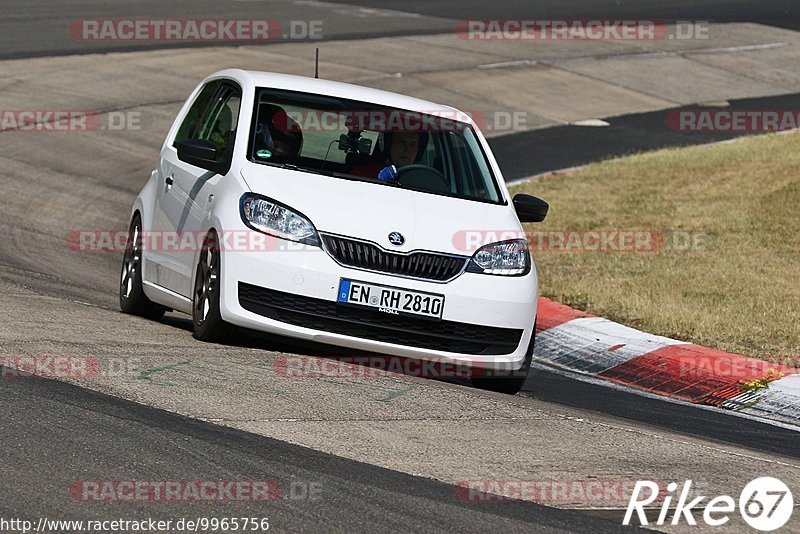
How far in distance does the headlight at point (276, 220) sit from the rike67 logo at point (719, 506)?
2584 millimetres

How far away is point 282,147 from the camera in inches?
347

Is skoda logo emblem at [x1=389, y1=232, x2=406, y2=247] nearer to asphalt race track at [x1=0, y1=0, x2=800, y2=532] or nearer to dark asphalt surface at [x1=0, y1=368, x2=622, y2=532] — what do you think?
asphalt race track at [x1=0, y1=0, x2=800, y2=532]

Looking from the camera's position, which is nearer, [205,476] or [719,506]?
[205,476]

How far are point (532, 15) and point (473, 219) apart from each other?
26.0 meters

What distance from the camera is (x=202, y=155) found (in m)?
8.48

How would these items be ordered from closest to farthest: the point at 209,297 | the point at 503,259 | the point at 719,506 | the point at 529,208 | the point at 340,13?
the point at 719,506 < the point at 209,297 < the point at 503,259 < the point at 529,208 < the point at 340,13

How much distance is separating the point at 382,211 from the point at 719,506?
114 inches

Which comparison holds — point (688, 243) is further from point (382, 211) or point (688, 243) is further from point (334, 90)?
point (382, 211)

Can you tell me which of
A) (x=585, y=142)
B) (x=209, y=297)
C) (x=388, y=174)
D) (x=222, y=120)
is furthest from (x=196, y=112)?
(x=585, y=142)

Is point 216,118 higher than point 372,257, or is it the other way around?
point 216,118

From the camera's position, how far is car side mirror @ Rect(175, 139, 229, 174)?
27.8 ft

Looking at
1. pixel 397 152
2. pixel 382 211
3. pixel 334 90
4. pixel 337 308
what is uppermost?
pixel 334 90

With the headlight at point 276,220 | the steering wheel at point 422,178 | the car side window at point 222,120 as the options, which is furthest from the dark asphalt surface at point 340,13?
the headlight at point 276,220

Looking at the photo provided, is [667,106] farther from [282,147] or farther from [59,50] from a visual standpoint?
[282,147]
